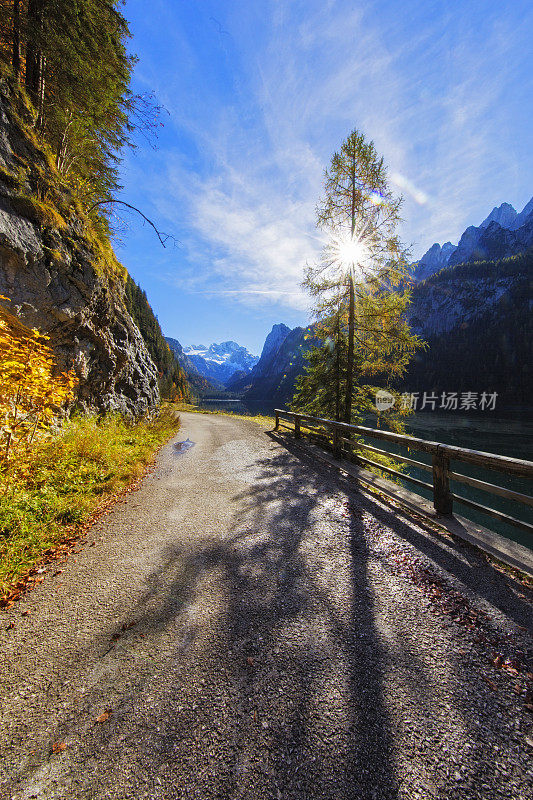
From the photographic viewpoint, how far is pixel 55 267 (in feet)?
22.0

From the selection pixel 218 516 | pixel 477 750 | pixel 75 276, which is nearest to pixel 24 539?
pixel 218 516

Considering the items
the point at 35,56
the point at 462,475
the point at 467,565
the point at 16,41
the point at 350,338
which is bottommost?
the point at 467,565

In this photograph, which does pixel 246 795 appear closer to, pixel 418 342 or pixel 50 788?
pixel 50 788

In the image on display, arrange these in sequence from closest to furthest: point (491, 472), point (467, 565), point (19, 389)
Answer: point (467, 565)
point (19, 389)
point (491, 472)

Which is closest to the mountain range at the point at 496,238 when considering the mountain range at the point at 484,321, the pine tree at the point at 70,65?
the mountain range at the point at 484,321

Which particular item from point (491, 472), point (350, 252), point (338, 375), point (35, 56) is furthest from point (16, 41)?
point (491, 472)

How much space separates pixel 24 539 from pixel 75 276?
6.68 m

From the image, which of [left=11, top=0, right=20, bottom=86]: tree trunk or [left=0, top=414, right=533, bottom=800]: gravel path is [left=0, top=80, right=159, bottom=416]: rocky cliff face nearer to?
[left=11, top=0, right=20, bottom=86]: tree trunk

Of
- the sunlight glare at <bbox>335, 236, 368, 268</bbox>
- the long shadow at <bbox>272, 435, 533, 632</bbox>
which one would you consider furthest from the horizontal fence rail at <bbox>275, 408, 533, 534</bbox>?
the sunlight glare at <bbox>335, 236, 368, 268</bbox>

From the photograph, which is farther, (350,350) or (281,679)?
(350,350)

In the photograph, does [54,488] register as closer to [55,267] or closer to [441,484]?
[55,267]

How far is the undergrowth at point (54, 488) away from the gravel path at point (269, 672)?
1.58ft

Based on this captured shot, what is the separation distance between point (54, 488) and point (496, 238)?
225m

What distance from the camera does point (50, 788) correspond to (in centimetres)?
162
